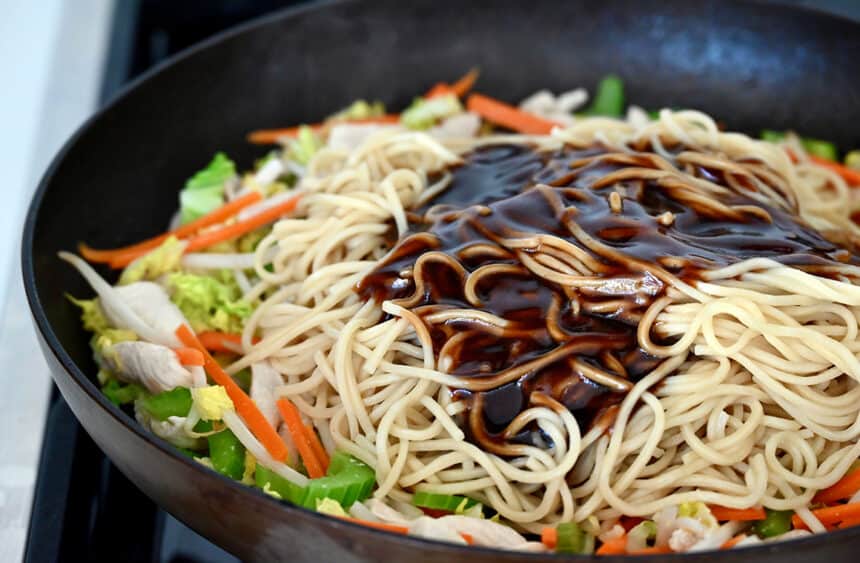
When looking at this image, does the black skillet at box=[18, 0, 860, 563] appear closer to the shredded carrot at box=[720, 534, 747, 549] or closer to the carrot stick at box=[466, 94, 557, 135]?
the carrot stick at box=[466, 94, 557, 135]

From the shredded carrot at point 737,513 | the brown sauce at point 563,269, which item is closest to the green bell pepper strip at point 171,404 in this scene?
the brown sauce at point 563,269

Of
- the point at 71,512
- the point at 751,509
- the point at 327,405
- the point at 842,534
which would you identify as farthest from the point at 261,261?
the point at 842,534

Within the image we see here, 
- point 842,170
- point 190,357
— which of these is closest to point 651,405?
point 190,357

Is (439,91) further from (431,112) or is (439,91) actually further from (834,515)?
(834,515)

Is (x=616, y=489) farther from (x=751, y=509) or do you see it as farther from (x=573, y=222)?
(x=573, y=222)

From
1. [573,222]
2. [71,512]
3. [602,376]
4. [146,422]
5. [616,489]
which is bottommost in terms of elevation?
[71,512]

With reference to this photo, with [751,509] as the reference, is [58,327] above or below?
below

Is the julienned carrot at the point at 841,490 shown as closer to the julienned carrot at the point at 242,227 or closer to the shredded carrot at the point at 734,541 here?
the shredded carrot at the point at 734,541
